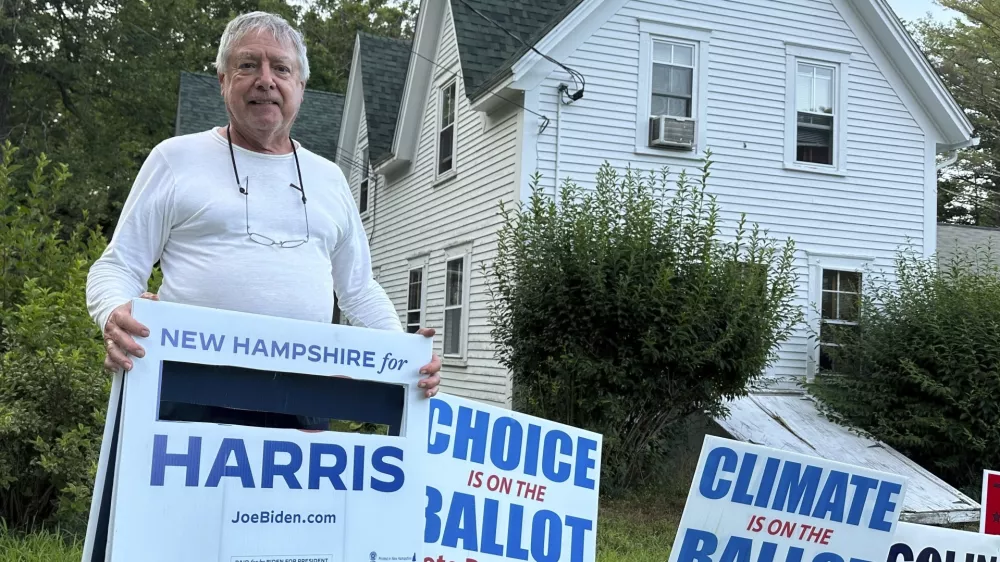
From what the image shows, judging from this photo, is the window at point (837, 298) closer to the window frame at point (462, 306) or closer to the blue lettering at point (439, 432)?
the window frame at point (462, 306)

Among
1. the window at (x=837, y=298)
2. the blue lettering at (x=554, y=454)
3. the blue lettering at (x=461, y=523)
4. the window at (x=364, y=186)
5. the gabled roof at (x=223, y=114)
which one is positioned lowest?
the blue lettering at (x=461, y=523)

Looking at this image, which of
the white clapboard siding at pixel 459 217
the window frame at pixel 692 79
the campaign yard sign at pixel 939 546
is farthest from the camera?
the white clapboard siding at pixel 459 217

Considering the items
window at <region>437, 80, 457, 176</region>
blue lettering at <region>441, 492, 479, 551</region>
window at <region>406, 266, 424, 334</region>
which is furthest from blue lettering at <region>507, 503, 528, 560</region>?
window at <region>406, 266, 424, 334</region>

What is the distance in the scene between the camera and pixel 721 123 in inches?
490

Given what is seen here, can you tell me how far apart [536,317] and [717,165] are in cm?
425

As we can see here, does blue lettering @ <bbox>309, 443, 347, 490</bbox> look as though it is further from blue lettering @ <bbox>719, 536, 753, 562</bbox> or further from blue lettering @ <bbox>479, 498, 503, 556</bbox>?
blue lettering @ <bbox>719, 536, 753, 562</bbox>

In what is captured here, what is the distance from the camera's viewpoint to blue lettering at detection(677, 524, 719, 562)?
4055mm

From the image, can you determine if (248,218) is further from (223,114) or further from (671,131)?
(223,114)

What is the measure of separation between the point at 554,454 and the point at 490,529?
416mm

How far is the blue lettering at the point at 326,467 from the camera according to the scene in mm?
2443

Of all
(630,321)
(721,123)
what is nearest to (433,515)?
(630,321)

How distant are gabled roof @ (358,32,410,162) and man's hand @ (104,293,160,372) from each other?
47.9 feet

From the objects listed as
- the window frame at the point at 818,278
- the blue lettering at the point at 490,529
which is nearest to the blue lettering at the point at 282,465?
the blue lettering at the point at 490,529

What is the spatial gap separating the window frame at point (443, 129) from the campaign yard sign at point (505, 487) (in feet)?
33.6
